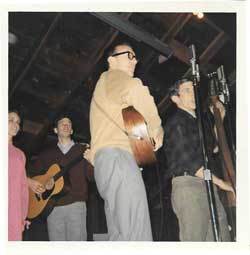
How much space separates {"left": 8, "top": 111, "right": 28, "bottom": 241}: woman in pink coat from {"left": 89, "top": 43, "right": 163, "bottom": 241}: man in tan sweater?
0.43 meters

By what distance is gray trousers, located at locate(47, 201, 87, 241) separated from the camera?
3.07 metres

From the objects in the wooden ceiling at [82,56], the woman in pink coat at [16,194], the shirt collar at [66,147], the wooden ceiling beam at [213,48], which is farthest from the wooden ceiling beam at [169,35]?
the woman in pink coat at [16,194]

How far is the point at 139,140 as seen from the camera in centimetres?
250

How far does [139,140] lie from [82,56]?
1.59 m

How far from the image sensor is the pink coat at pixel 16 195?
255 cm

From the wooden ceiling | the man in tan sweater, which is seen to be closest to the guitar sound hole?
the wooden ceiling

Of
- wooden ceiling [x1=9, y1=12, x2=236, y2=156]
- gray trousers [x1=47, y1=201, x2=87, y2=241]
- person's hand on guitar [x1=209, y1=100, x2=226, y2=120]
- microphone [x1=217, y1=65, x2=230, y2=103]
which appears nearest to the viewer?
microphone [x1=217, y1=65, x2=230, y2=103]

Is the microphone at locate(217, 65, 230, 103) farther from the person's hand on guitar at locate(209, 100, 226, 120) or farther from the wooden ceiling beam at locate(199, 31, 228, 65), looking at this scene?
the wooden ceiling beam at locate(199, 31, 228, 65)
